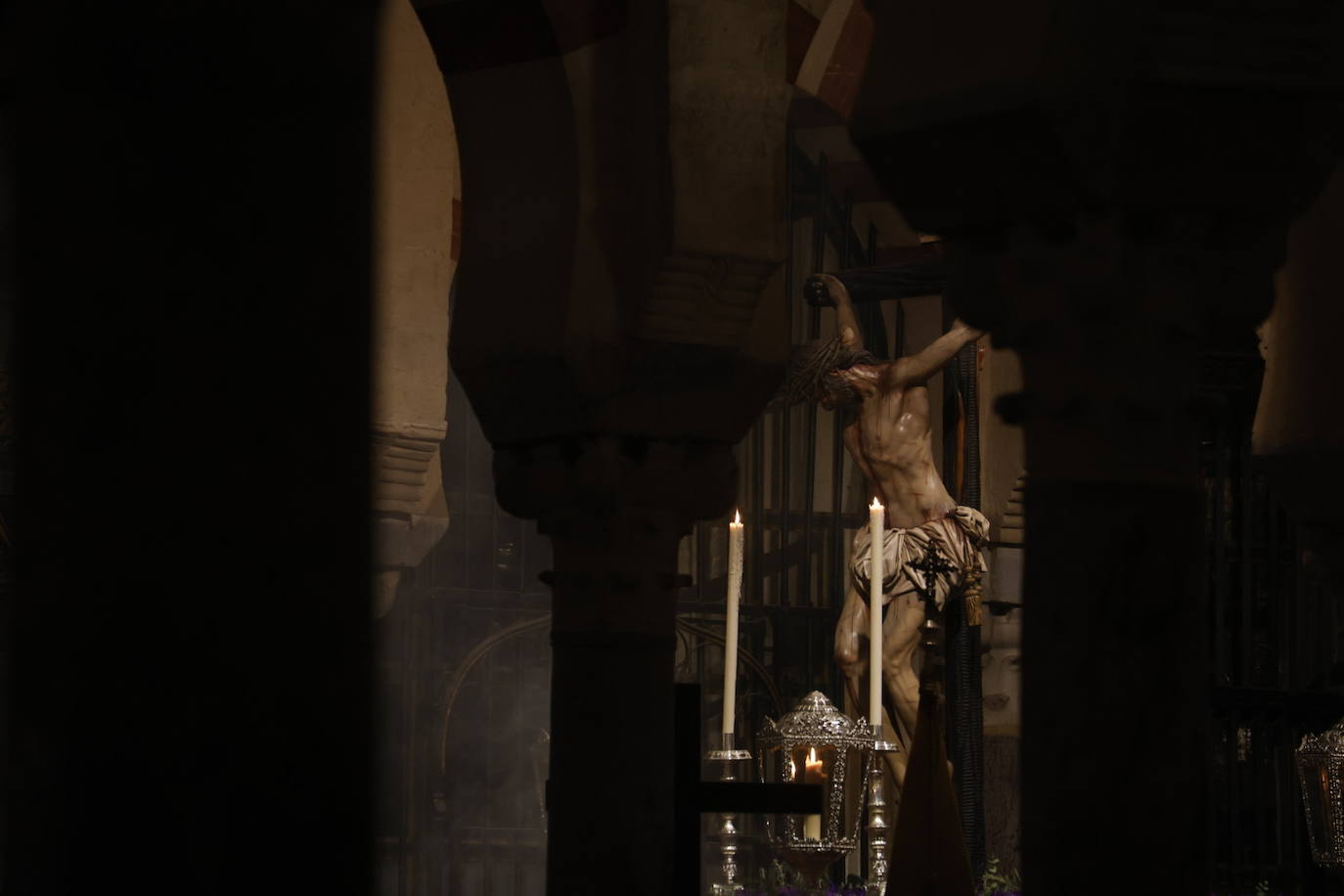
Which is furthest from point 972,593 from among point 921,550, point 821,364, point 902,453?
point 821,364

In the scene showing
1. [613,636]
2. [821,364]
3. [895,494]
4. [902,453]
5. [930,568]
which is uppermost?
[821,364]

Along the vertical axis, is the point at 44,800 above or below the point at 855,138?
below

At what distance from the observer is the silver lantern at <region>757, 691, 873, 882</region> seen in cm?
628

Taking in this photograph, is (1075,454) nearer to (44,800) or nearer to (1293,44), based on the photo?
(1293,44)

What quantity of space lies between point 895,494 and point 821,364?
0.62 meters

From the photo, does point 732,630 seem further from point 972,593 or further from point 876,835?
point 972,593

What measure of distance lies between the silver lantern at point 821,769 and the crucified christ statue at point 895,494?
1.93 metres

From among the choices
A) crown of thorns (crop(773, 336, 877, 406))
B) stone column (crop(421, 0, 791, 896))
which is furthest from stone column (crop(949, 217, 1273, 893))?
crown of thorns (crop(773, 336, 877, 406))

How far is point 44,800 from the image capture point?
114 inches

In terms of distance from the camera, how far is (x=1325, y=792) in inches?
258

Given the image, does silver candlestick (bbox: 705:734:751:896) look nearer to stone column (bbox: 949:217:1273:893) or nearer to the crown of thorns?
the crown of thorns

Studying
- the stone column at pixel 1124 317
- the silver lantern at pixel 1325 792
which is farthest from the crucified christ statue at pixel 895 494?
the stone column at pixel 1124 317

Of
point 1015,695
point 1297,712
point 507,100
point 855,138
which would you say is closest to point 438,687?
point 1015,695

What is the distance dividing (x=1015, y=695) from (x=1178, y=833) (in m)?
6.15
